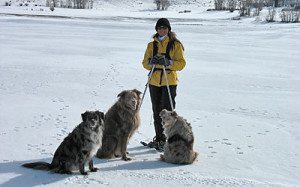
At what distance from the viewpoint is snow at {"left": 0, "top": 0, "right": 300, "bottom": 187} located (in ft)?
13.7

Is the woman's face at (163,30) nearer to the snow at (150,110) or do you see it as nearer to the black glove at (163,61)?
the black glove at (163,61)

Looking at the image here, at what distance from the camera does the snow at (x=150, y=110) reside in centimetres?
418

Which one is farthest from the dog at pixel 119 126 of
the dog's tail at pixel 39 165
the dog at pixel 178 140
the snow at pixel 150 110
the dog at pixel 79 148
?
the dog's tail at pixel 39 165

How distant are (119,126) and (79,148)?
919 mm

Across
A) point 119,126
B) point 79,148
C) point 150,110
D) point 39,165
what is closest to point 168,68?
point 119,126

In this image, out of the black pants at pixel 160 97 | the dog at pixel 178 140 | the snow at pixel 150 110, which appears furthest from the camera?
the black pants at pixel 160 97

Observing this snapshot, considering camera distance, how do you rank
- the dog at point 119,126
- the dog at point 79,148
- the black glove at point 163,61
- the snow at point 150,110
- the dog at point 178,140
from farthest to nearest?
the black glove at point 163,61
the dog at point 119,126
the dog at point 178,140
the snow at point 150,110
the dog at point 79,148

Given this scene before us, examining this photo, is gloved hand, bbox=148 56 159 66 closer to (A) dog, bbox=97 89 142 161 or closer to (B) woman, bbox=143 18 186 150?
(B) woman, bbox=143 18 186 150

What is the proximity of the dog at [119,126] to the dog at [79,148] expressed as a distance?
717 millimetres

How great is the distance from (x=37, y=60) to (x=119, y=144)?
895cm

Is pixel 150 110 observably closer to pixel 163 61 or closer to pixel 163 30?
pixel 163 61

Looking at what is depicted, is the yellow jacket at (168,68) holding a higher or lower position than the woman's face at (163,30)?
lower

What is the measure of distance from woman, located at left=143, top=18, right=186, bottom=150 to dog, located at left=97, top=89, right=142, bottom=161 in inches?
20.7

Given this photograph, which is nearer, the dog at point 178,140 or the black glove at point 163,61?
the dog at point 178,140
